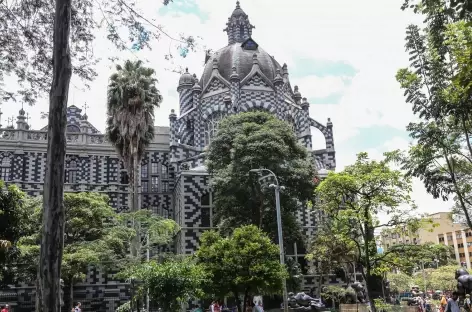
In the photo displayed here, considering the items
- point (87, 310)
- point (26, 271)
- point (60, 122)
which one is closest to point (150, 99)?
point (26, 271)

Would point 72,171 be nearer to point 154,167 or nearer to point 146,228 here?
point 154,167

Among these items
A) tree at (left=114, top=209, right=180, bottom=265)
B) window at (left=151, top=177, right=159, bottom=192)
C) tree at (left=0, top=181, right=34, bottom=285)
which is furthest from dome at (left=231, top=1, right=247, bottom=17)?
tree at (left=0, top=181, right=34, bottom=285)

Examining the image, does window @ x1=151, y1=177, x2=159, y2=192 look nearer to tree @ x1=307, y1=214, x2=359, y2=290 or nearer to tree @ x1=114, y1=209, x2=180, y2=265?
tree @ x1=307, y1=214, x2=359, y2=290

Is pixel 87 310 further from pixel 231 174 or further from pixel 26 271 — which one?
pixel 231 174

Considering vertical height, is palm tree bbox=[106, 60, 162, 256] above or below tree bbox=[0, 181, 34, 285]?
above

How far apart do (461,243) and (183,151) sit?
65.7m

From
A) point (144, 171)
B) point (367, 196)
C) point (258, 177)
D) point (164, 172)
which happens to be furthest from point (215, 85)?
point (367, 196)

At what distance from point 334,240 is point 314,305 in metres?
5.75

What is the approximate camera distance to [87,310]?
37969 mm

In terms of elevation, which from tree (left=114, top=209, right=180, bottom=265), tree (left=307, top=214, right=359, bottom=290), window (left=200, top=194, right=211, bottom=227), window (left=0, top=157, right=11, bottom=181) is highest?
window (left=0, top=157, right=11, bottom=181)

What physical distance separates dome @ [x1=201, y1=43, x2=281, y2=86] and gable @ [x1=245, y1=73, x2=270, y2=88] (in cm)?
144

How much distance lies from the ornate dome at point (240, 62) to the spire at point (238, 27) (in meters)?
3.35

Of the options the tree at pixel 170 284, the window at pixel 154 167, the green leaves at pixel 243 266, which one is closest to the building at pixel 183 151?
the window at pixel 154 167

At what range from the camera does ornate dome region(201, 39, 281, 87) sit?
1971 inches
